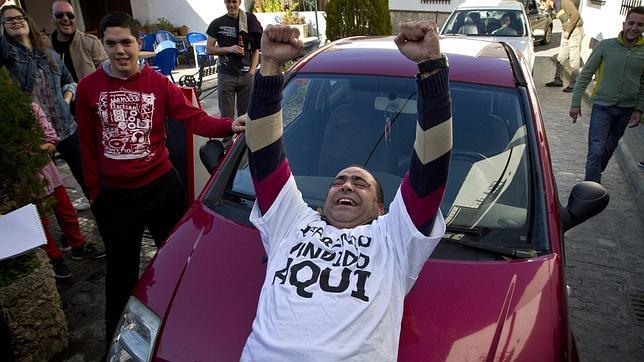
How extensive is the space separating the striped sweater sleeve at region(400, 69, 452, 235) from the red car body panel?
32 cm

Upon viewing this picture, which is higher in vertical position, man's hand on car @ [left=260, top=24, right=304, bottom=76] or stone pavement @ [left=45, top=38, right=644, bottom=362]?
man's hand on car @ [left=260, top=24, right=304, bottom=76]

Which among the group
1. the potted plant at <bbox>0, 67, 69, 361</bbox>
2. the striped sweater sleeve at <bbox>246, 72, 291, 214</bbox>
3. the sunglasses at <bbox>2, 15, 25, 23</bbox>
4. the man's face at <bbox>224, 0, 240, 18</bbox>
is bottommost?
the potted plant at <bbox>0, 67, 69, 361</bbox>

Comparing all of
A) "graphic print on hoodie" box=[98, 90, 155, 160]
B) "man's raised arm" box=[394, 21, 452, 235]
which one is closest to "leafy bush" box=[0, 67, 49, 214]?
"graphic print on hoodie" box=[98, 90, 155, 160]

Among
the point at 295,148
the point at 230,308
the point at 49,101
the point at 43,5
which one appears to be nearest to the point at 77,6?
the point at 43,5

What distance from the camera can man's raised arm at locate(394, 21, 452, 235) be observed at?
1469 mm

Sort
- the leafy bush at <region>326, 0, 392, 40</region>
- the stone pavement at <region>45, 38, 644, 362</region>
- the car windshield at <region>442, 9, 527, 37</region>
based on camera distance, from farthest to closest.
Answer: the car windshield at <region>442, 9, 527, 37</region> < the leafy bush at <region>326, 0, 392, 40</region> < the stone pavement at <region>45, 38, 644, 362</region>

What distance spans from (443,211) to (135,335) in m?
1.35

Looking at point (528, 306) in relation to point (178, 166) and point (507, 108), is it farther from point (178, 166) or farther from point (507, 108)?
point (178, 166)

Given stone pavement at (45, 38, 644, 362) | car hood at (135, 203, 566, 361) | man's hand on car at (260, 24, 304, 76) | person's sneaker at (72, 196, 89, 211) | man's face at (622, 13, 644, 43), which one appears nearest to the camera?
car hood at (135, 203, 566, 361)

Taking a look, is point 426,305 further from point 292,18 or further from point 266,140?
point 292,18

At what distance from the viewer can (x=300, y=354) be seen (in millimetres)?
1430

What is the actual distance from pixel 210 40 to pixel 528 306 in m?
4.99

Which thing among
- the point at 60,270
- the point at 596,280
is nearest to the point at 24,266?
the point at 60,270

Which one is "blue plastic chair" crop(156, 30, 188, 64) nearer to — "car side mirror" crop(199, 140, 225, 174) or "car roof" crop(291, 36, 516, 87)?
"car roof" crop(291, 36, 516, 87)
